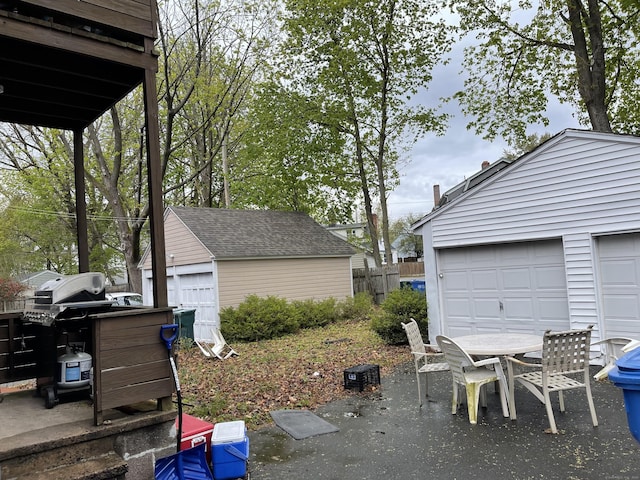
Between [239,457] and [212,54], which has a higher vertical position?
[212,54]

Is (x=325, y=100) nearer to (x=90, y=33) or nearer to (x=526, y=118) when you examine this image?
(x=526, y=118)

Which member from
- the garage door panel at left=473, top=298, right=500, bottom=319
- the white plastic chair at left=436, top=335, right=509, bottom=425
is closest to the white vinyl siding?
the garage door panel at left=473, top=298, right=500, bottom=319

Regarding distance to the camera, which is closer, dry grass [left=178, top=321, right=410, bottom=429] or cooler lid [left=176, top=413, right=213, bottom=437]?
cooler lid [left=176, top=413, right=213, bottom=437]

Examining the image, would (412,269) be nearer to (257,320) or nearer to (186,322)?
(257,320)

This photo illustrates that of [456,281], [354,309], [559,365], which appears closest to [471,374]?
[559,365]

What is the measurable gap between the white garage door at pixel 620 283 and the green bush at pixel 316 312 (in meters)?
9.10

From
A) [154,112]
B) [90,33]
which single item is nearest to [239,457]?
[154,112]

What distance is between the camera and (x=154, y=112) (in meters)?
3.71

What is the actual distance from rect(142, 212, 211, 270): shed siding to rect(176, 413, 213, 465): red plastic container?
10.2 meters

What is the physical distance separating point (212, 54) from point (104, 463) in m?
17.3

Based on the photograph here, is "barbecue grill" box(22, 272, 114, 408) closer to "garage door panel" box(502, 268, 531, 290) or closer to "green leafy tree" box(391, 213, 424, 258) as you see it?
"garage door panel" box(502, 268, 531, 290)

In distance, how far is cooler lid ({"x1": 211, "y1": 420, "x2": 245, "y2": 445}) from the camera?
3.94 metres

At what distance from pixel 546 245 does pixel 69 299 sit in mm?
7692

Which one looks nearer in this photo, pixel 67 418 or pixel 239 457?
pixel 67 418
